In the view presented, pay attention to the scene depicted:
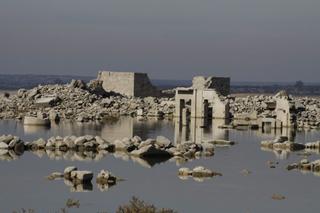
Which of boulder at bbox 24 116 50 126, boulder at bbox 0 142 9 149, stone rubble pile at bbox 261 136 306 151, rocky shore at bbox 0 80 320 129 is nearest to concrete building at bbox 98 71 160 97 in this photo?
rocky shore at bbox 0 80 320 129

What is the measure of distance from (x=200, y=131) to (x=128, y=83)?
1836 cm

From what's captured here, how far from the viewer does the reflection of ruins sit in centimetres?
3193

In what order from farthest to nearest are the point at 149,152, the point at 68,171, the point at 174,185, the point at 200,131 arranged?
1. the point at 200,131
2. the point at 149,152
3. the point at 68,171
4. the point at 174,185

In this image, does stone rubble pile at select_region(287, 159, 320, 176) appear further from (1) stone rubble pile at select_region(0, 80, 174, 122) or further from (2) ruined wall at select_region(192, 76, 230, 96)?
(2) ruined wall at select_region(192, 76, 230, 96)

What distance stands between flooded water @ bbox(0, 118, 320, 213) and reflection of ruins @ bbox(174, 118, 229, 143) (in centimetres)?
240

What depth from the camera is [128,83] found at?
53375mm

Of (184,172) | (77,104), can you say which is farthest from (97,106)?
(184,172)

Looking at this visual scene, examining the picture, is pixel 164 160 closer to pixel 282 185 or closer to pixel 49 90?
pixel 282 185

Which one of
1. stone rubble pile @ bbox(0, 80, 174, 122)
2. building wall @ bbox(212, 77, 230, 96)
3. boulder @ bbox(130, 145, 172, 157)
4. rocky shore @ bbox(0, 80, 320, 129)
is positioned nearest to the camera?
boulder @ bbox(130, 145, 172, 157)

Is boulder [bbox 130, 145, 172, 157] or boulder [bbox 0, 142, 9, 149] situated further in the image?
boulder [bbox 0, 142, 9, 149]

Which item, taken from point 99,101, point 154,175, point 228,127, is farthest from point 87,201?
point 99,101

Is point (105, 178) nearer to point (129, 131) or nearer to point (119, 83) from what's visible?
point (129, 131)

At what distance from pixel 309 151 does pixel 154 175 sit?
779 cm

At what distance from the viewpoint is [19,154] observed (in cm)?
2577
